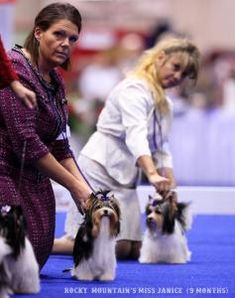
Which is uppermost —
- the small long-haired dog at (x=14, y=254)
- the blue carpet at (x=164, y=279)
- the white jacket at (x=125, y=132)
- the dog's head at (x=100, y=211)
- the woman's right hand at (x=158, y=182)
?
the white jacket at (x=125, y=132)

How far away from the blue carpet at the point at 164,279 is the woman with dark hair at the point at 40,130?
31 cm

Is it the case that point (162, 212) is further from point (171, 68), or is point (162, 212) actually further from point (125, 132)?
point (171, 68)

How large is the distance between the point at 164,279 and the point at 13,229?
1.14 m

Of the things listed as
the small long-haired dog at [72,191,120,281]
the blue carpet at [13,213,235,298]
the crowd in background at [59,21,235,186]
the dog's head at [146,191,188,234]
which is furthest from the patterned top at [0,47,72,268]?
the crowd in background at [59,21,235,186]

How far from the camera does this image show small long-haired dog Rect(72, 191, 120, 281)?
487 cm

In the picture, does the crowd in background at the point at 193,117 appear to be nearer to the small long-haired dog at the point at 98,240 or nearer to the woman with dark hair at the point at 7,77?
the small long-haired dog at the point at 98,240

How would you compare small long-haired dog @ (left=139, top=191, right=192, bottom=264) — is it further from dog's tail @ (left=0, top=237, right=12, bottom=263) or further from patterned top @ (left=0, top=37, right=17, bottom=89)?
patterned top @ (left=0, top=37, right=17, bottom=89)

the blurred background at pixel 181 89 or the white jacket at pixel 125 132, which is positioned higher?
the blurred background at pixel 181 89

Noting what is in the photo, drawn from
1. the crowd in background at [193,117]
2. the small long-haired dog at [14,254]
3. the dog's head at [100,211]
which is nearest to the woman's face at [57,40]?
the dog's head at [100,211]

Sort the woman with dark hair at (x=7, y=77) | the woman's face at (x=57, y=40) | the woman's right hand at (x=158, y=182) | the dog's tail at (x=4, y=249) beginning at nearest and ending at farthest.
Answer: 1. the woman with dark hair at (x=7, y=77)
2. the dog's tail at (x=4, y=249)
3. the woman's face at (x=57, y=40)
4. the woman's right hand at (x=158, y=182)

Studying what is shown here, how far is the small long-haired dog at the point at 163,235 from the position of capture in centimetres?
601

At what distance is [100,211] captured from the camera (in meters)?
4.85

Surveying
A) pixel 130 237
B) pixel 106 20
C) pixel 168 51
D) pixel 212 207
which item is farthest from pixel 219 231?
pixel 106 20

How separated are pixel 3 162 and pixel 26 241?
54 centimetres
